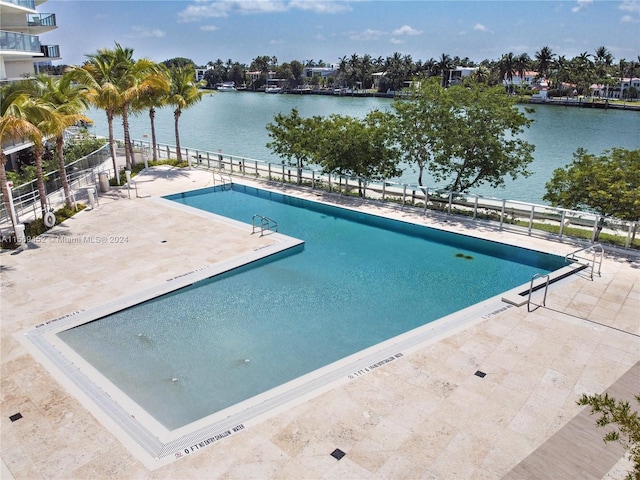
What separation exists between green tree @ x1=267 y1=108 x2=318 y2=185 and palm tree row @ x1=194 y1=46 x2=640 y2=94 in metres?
73.3

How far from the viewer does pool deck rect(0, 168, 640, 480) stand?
23.4 ft

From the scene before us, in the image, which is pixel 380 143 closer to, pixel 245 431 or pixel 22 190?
pixel 22 190

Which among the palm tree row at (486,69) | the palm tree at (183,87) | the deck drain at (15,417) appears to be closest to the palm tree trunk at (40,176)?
the deck drain at (15,417)

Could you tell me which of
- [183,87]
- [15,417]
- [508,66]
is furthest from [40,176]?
[508,66]

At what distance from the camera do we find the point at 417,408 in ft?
27.4

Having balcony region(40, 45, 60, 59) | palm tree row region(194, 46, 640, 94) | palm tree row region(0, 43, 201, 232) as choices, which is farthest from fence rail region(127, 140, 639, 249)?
palm tree row region(194, 46, 640, 94)

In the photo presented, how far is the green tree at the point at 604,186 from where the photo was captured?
15.2 meters

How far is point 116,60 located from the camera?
931 inches

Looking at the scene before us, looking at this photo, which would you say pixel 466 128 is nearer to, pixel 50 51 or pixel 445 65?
pixel 50 51

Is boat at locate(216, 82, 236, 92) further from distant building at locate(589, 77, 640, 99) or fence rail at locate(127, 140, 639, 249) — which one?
fence rail at locate(127, 140, 639, 249)

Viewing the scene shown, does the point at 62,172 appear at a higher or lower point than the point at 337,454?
higher

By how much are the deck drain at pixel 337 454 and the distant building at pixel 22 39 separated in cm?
2741

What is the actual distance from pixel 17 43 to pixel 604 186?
29047 millimetres

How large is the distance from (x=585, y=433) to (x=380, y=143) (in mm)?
15828
